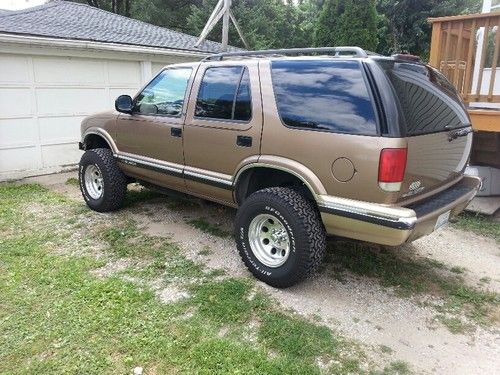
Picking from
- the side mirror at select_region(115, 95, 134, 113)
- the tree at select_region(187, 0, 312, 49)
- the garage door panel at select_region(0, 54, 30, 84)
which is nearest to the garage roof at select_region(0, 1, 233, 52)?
the garage door panel at select_region(0, 54, 30, 84)

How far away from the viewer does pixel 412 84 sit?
3.20 m

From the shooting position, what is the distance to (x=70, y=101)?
8.26 m

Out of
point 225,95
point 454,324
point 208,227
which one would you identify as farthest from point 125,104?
point 454,324

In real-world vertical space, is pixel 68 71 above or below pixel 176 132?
above

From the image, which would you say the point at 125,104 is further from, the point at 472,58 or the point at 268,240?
the point at 472,58

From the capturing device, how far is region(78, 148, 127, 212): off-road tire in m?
5.23

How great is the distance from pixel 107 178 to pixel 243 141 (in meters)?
2.32

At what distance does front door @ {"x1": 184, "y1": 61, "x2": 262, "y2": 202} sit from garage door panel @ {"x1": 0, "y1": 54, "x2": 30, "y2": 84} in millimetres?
4784

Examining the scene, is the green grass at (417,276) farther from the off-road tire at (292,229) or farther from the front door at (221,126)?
the front door at (221,126)

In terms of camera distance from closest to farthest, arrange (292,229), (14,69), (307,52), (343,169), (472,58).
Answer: (343,169) < (292,229) < (307,52) < (472,58) < (14,69)

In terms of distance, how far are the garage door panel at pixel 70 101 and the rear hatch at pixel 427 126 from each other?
22.6ft

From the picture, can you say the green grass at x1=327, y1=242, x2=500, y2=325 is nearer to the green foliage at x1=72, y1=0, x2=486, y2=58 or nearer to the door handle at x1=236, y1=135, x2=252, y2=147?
the door handle at x1=236, y1=135, x2=252, y2=147

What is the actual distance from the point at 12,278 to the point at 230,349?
226cm

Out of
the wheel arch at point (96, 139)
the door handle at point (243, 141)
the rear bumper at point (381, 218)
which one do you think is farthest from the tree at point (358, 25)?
the rear bumper at point (381, 218)
